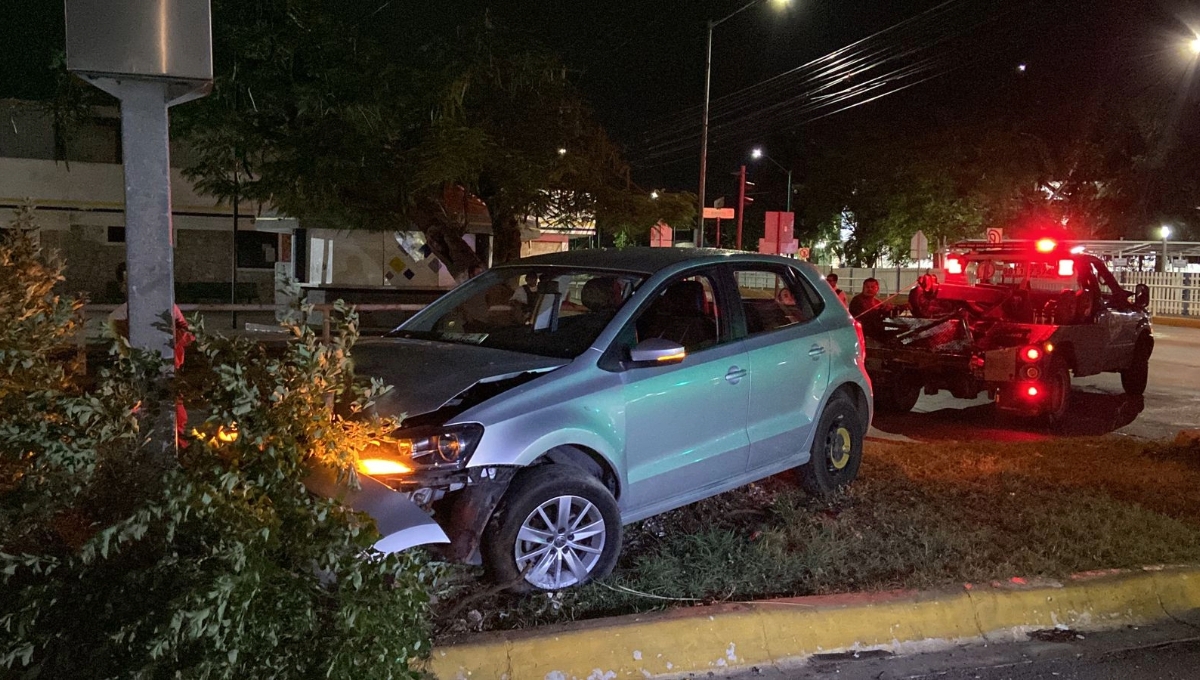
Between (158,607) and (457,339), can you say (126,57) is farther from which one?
(457,339)

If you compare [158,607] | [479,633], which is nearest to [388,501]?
[479,633]

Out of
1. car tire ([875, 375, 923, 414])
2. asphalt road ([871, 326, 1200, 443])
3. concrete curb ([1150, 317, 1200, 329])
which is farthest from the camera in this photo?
concrete curb ([1150, 317, 1200, 329])

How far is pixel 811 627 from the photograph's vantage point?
15.1 feet

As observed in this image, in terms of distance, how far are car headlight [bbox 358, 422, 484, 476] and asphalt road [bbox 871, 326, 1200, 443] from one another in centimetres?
683

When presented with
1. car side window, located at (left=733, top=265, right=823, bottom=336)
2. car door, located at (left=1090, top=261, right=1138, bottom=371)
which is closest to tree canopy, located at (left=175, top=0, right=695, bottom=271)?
car side window, located at (left=733, top=265, right=823, bottom=336)

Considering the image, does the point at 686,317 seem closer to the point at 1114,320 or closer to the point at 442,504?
the point at 442,504

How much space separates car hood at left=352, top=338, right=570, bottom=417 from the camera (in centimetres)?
467

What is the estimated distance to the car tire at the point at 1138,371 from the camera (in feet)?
43.1

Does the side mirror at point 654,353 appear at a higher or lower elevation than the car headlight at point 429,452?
higher

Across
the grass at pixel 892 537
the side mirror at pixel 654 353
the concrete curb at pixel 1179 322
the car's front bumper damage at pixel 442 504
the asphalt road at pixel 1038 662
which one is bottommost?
the asphalt road at pixel 1038 662

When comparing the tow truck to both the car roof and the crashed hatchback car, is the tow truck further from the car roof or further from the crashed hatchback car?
the car roof

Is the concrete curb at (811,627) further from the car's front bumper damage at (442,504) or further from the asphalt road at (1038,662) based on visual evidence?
the car's front bumper damage at (442,504)

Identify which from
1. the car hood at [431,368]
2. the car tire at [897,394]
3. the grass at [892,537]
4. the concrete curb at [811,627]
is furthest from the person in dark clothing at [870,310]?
the car hood at [431,368]

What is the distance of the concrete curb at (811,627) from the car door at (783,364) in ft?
4.78
